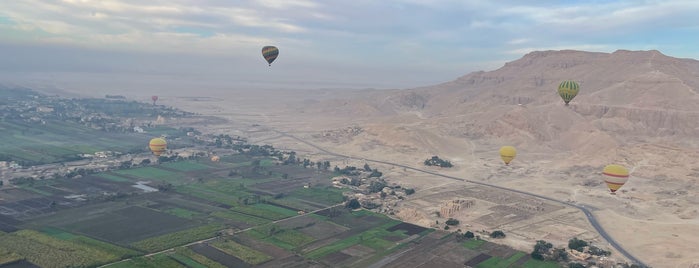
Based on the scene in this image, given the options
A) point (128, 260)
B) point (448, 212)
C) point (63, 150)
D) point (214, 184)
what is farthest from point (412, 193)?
point (63, 150)

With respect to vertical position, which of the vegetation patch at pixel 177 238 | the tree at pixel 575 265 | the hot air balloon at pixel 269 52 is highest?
the hot air balloon at pixel 269 52

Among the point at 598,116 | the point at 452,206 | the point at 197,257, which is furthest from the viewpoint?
the point at 598,116

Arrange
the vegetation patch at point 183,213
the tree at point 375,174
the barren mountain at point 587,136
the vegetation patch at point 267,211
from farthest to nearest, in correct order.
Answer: the tree at point 375,174, the barren mountain at point 587,136, the vegetation patch at point 267,211, the vegetation patch at point 183,213

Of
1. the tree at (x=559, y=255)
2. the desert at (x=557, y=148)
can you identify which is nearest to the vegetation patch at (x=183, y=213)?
the desert at (x=557, y=148)

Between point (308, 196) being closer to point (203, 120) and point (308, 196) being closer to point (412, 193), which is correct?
point (412, 193)

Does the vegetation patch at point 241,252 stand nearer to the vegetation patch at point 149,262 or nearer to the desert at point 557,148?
the vegetation patch at point 149,262

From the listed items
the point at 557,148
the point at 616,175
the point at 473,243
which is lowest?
the point at 473,243

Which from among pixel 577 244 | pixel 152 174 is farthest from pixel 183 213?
pixel 577 244

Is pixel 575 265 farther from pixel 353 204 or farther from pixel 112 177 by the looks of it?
pixel 112 177

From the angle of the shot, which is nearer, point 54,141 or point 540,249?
point 540,249

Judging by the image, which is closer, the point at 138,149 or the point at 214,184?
the point at 214,184

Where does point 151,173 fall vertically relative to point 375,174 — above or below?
above
